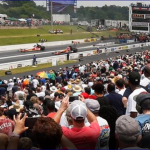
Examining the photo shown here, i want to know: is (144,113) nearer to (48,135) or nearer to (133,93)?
(133,93)

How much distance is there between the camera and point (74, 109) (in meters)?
3.67

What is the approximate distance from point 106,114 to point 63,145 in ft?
4.24

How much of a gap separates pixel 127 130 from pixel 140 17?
202 feet

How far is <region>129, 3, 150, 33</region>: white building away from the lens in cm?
6175

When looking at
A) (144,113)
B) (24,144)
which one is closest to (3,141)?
(24,144)

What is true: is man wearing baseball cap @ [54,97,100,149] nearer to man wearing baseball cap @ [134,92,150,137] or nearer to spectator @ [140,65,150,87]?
man wearing baseball cap @ [134,92,150,137]

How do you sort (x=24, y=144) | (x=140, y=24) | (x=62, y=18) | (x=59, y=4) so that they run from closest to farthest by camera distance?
1. (x=24, y=144)
2. (x=140, y=24)
3. (x=59, y=4)
4. (x=62, y=18)

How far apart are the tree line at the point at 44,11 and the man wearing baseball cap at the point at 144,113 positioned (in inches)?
3235

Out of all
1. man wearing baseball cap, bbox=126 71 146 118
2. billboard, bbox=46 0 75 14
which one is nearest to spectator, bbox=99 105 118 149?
man wearing baseball cap, bbox=126 71 146 118

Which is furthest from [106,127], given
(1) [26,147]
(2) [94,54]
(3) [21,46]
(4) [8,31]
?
(4) [8,31]

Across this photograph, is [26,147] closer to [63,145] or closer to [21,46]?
[63,145]

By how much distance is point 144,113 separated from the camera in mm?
4238

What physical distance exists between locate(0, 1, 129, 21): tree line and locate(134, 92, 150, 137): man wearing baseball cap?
82168 mm

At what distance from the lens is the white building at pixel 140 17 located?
61.8 m
